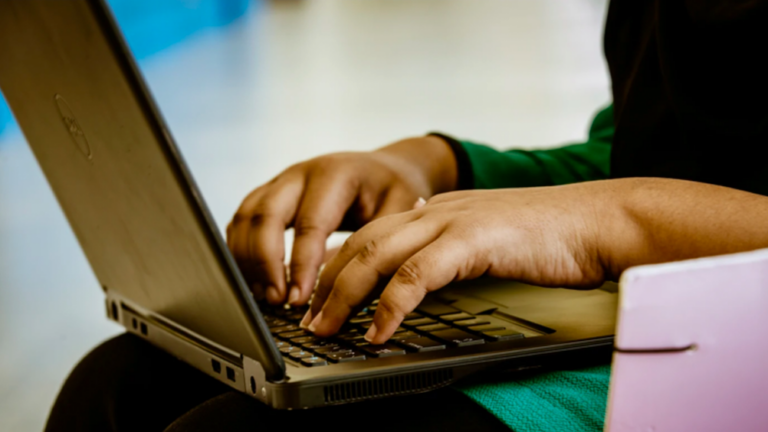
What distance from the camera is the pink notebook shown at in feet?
1.07

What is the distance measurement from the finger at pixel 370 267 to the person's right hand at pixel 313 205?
14 centimetres

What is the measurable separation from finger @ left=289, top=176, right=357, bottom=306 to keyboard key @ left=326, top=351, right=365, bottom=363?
0.18 metres

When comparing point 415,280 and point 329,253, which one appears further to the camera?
point 329,253

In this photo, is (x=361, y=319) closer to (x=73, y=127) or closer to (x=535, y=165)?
(x=73, y=127)

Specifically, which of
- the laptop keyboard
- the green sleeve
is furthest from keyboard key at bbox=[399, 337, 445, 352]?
the green sleeve

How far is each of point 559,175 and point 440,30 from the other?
17.3 feet

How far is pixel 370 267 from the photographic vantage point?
52cm

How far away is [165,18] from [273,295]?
18.3 feet

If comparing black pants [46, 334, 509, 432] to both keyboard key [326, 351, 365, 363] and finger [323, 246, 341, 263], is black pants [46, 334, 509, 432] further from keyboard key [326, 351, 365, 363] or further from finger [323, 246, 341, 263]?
finger [323, 246, 341, 263]

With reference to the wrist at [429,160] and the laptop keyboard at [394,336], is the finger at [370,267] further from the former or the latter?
the wrist at [429,160]

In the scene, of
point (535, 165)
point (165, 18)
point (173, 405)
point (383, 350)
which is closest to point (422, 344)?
point (383, 350)

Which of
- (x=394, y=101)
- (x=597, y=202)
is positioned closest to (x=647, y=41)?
(x=597, y=202)

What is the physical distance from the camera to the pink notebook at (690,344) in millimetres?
326

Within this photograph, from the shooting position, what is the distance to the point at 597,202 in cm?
52
